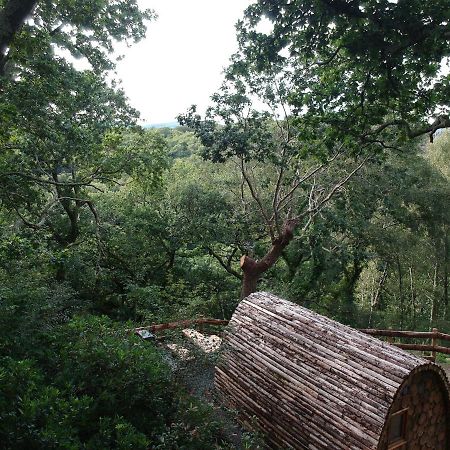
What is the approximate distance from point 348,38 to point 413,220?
11190 millimetres

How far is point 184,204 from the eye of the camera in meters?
14.4

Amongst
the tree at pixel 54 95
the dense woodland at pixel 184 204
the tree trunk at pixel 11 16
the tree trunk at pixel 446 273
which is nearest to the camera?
the dense woodland at pixel 184 204

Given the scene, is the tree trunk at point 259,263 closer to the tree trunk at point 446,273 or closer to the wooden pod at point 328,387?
the wooden pod at point 328,387

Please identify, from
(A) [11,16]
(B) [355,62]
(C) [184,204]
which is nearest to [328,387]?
(B) [355,62]

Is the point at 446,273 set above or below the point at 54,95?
below

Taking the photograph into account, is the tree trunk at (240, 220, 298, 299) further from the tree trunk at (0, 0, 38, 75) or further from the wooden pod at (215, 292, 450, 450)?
the tree trunk at (0, 0, 38, 75)

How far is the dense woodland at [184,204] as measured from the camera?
4215 mm

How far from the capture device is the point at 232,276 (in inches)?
598

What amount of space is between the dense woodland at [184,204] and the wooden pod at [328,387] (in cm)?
154

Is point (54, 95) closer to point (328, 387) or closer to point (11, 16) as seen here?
point (11, 16)

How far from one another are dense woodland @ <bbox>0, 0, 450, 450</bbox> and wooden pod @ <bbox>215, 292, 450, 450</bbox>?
60.5 inches

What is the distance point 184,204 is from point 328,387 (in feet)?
31.8

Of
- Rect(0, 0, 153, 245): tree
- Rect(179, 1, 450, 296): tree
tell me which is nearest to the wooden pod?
Rect(179, 1, 450, 296): tree

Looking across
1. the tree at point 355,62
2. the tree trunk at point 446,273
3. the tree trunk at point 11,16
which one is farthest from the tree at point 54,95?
the tree trunk at point 446,273
